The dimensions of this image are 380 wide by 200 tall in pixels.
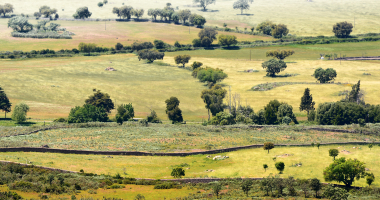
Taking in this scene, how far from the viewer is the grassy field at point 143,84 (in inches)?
5217

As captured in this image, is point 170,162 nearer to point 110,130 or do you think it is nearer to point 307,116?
point 110,130

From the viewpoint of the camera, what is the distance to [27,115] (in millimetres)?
120062

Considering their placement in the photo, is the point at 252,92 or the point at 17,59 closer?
the point at 252,92

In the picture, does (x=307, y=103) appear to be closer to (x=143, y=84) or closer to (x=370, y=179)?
(x=370, y=179)

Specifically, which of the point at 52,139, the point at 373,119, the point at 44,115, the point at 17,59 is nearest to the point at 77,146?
the point at 52,139

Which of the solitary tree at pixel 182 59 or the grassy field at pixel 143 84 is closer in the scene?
the grassy field at pixel 143 84

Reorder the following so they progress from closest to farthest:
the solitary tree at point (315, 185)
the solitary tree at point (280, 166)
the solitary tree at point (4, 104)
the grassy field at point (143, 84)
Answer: the solitary tree at point (315, 185) < the solitary tree at point (280, 166) < the solitary tree at point (4, 104) < the grassy field at point (143, 84)

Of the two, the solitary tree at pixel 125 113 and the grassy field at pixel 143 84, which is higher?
the grassy field at pixel 143 84

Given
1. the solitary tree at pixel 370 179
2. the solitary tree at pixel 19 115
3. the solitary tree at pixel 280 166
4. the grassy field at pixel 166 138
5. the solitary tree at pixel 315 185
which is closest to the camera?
the solitary tree at pixel 315 185

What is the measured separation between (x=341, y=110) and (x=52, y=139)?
221 ft

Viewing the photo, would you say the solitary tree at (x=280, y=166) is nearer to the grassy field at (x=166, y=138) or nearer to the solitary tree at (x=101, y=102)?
the grassy field at (x=166, y=138)

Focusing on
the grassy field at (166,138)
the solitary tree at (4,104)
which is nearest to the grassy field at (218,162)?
the grassy field at (166,138)

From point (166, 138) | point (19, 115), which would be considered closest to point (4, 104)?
point (19, 115)

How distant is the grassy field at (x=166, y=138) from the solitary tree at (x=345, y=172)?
86.6ft
